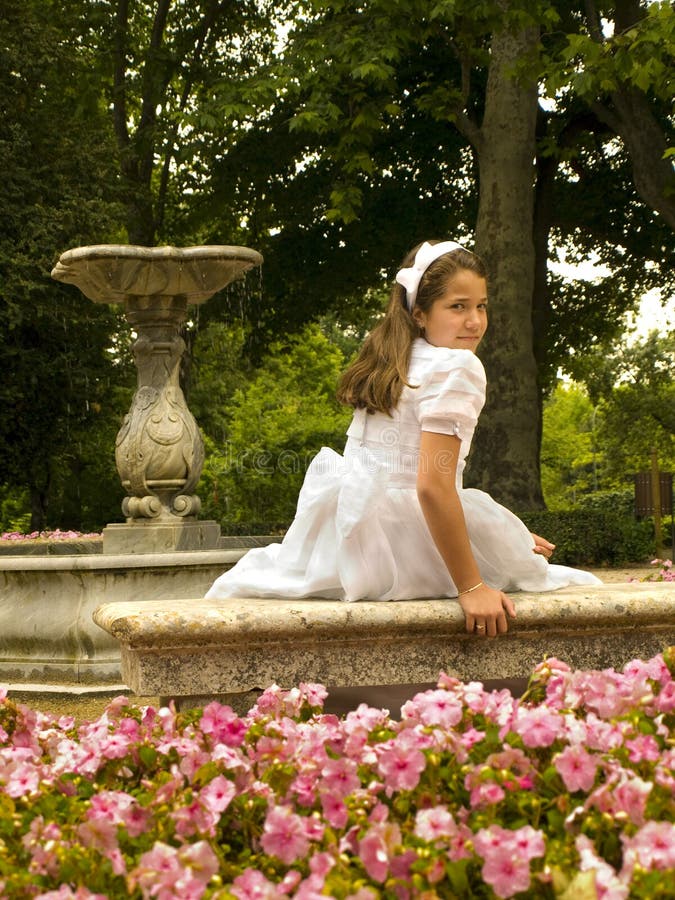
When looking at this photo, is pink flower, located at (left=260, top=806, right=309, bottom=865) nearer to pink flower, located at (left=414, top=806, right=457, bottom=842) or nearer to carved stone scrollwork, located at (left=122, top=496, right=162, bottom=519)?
pink flower, located at (left=414, top=806, right=457, bottom=842)

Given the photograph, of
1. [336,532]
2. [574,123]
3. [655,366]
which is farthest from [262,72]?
[655,366]

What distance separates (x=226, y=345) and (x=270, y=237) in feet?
39.7

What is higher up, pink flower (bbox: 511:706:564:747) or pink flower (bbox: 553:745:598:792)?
pink flower (bbox: 511:706:564:747)

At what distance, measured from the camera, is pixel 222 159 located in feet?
72.5

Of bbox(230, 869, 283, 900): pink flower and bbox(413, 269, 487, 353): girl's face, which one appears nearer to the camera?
bbox(230, 869, 283, 900): pink flower

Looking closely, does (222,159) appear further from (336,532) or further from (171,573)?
(336,532)

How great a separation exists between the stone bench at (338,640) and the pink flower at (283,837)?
4.27 feet

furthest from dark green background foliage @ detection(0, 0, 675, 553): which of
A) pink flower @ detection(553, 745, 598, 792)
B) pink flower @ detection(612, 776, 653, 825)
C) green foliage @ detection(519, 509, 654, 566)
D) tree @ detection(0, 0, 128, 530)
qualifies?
pink flower @ detection(612, 776, 653, 825)

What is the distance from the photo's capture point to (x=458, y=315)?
3600 millimetres

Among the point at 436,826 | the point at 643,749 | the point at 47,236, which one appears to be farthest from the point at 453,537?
the point at 47,236

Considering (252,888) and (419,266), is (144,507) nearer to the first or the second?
(419,266)

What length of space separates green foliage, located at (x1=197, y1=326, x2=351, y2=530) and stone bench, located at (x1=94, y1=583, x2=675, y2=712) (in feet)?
57.0

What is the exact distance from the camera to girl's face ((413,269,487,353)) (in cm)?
359

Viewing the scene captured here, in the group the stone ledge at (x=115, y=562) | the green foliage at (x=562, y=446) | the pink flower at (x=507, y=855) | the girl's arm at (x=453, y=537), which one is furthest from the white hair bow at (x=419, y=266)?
the green foliage at (x=562, y=446)
